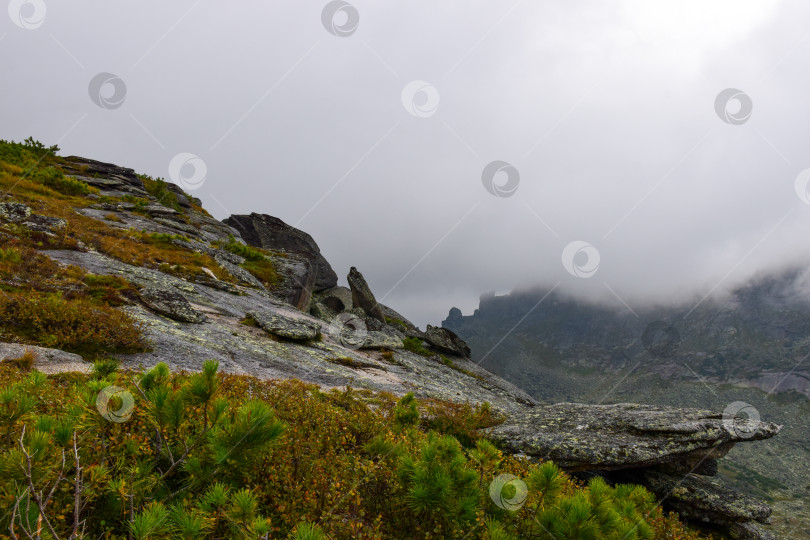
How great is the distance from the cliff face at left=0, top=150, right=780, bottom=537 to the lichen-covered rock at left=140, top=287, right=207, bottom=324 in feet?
0.25

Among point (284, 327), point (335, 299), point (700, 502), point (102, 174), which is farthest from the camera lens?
point (102, 174)

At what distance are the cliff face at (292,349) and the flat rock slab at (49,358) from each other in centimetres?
6

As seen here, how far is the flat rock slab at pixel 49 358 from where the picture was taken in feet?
34.1

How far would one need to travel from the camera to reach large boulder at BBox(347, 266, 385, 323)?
5075cm

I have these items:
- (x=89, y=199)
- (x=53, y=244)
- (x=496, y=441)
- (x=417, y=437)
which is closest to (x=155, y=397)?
(x=417, y=437)

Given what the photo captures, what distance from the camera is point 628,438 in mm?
12367

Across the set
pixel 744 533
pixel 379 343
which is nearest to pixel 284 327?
pixel 379 343

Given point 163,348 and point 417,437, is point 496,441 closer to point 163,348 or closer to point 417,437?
point 417,437

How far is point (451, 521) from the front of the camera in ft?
16.4

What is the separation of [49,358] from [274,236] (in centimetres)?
6310

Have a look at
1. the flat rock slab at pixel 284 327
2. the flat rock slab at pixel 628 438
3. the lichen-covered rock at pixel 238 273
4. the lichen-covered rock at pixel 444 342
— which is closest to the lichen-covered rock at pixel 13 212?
the lichen-covered rock at pixel 238 273

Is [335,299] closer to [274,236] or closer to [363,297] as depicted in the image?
[363,297]

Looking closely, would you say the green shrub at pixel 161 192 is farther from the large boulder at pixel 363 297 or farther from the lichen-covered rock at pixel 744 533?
the lichen-covered rock at pixel 744 533

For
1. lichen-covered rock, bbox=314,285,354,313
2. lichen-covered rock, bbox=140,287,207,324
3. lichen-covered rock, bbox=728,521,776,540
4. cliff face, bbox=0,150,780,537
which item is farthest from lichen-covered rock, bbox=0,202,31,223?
lichen-covered rock, bbox=728,521,776,540
